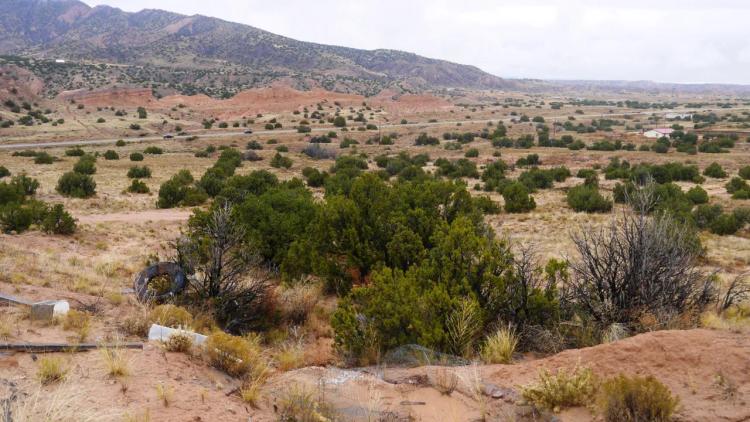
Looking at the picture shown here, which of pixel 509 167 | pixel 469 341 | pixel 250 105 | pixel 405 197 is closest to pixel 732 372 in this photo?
pixel 469 341

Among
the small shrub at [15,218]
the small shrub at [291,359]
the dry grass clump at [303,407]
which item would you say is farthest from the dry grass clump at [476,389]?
the small shrub at [15,218]

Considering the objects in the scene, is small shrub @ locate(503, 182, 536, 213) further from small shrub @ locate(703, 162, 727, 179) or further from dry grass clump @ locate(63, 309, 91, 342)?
dry grass clump @ locate(63, 309, 91, 342)

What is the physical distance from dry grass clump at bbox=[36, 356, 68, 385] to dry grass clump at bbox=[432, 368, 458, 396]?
3.86 meters

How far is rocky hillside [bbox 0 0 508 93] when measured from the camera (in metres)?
122

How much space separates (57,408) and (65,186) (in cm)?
2325

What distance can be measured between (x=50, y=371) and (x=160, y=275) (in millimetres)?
5634

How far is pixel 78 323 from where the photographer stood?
714 cm

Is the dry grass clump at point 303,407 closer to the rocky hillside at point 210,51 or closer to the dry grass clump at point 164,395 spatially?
the dry grass clump at point 164,395

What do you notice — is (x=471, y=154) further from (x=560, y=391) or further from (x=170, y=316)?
(x=560, y=391)

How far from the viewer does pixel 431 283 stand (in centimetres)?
850

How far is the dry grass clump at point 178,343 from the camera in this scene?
6312 mm

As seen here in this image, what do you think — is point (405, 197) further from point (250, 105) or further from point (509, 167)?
point (250, 105)

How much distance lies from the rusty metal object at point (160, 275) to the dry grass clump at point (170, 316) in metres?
0.93

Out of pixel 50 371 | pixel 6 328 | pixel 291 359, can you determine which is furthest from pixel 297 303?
pixel 50 371
